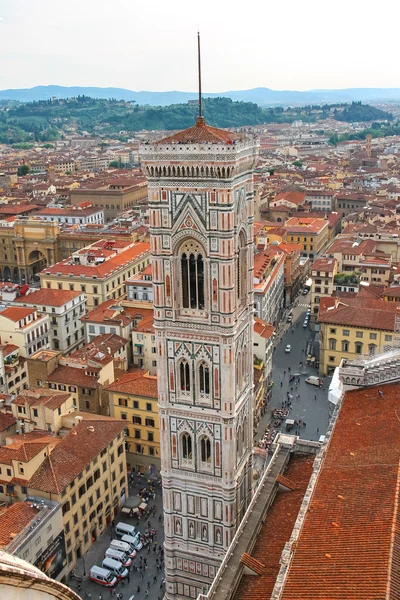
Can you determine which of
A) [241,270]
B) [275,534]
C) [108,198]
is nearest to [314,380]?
[241,270]

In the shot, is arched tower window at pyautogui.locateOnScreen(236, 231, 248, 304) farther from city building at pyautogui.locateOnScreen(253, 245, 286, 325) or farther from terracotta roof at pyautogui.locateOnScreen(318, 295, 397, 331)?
city building at pyautogui.locateOnScreen(253, 245, 286, 325)

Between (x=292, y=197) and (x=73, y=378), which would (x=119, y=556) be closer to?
(x=73, y=378)

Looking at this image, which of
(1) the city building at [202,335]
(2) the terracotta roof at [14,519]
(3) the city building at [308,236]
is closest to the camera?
(1) the city building at [202,335]

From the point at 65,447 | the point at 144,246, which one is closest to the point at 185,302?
the point at 65,447

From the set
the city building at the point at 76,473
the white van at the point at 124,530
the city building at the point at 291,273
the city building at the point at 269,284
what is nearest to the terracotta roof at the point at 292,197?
the city building at the point at 291,273

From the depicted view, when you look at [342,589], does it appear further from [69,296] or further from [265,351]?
[69,296]

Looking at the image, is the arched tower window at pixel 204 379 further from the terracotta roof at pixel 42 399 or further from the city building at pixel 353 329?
the city building at pixel 353 329

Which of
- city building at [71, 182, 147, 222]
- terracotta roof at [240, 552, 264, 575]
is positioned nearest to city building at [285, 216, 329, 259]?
city building at [71, 182, 147, 222]
